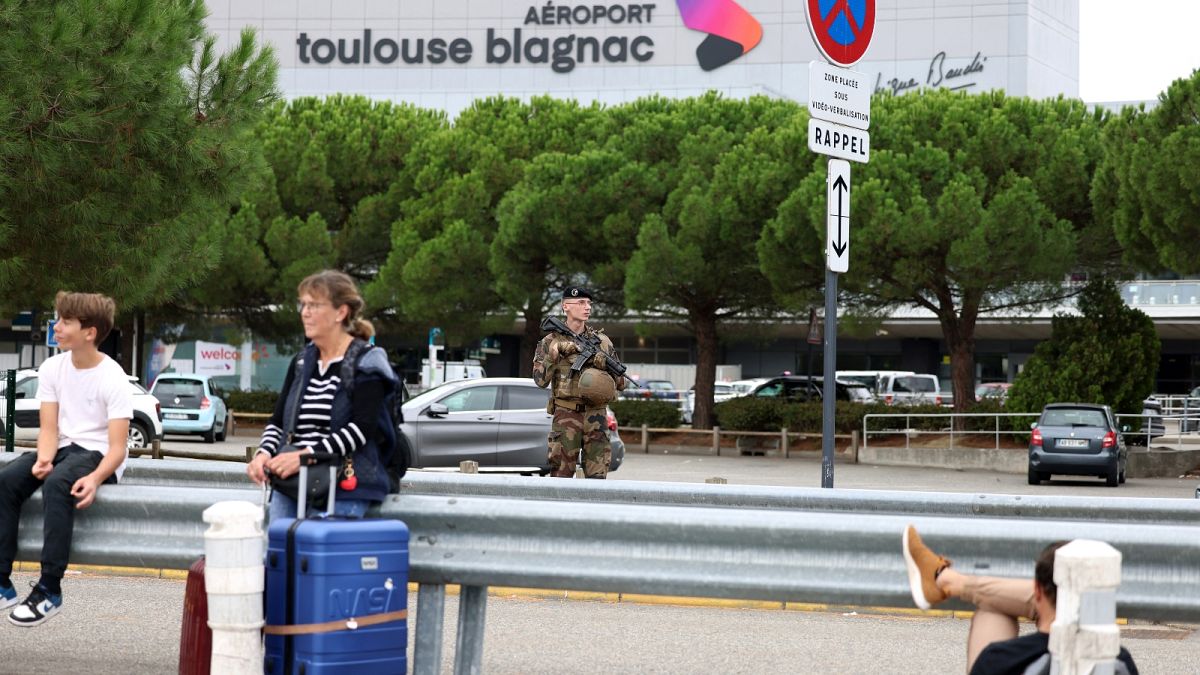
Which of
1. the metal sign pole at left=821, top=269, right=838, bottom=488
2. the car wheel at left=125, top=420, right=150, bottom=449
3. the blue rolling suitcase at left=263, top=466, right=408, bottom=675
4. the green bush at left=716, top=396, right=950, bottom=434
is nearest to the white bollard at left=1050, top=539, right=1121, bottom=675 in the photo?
the blue rolling suitcase at left=263, top=466, right=408, bottom=675

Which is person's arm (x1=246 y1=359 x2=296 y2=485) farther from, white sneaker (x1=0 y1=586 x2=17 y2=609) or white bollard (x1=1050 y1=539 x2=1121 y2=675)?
white bollard (x1=1050 y1=539 x2=1121 y2=675)

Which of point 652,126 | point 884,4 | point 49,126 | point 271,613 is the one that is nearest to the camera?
point 271,613

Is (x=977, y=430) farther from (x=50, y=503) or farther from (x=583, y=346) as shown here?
(x=50, y=503)

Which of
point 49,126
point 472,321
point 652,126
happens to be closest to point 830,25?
point 49,126

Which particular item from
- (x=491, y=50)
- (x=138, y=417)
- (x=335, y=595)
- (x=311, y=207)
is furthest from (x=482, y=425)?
(x=491, y=50)

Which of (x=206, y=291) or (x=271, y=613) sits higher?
(x=206, y=291)

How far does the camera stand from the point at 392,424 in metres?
5.55

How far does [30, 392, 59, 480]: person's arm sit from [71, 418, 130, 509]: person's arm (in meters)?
0.19

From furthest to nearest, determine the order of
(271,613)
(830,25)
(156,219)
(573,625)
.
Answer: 1. (156,219)
2. (830,25)
3. (573,625)
4. (271,613)

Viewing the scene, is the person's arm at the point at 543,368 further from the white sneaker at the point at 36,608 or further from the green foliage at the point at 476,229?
the green foliage at the point at 476,229

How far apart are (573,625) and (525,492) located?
4.06 feet

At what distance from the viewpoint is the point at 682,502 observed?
721cm

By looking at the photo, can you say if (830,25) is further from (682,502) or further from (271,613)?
(271,613)

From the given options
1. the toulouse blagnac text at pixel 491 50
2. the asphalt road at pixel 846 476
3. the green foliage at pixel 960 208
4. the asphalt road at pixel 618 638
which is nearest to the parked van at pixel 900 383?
the green foliage at pixel 960 208
